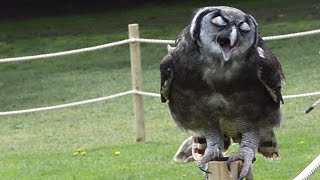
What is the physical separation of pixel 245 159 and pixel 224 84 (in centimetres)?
36

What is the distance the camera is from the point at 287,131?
916 centimetres

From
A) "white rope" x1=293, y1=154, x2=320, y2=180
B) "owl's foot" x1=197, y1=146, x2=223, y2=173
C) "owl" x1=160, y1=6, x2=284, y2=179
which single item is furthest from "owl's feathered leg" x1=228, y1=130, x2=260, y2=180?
"white rope" x1=293, y1=154, x2=320, y2=180

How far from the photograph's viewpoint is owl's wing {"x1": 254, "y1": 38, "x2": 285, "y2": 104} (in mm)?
4191

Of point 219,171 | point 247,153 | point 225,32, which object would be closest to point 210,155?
point 247,153

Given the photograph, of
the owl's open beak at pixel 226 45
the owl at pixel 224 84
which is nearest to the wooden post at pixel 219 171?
the owl at pixel 224 84

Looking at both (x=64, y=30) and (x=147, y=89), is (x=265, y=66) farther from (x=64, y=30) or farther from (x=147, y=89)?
(x=64, y=30)

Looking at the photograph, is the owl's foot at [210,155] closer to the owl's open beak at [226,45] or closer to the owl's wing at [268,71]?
the owl's wing at [268,71]

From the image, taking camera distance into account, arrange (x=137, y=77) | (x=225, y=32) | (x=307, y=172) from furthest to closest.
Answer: (x=137, y=77), (x=225, y=32), (x=307, y=172)

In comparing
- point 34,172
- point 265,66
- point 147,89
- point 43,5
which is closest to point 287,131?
point 34,172

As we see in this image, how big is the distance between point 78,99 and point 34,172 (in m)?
4.78

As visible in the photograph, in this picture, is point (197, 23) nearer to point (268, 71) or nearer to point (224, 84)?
point (224, 84)

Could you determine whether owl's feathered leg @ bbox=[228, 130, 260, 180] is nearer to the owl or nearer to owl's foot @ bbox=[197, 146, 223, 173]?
the owl

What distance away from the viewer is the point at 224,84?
4.14 meters

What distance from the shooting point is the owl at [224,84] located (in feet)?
12.6
